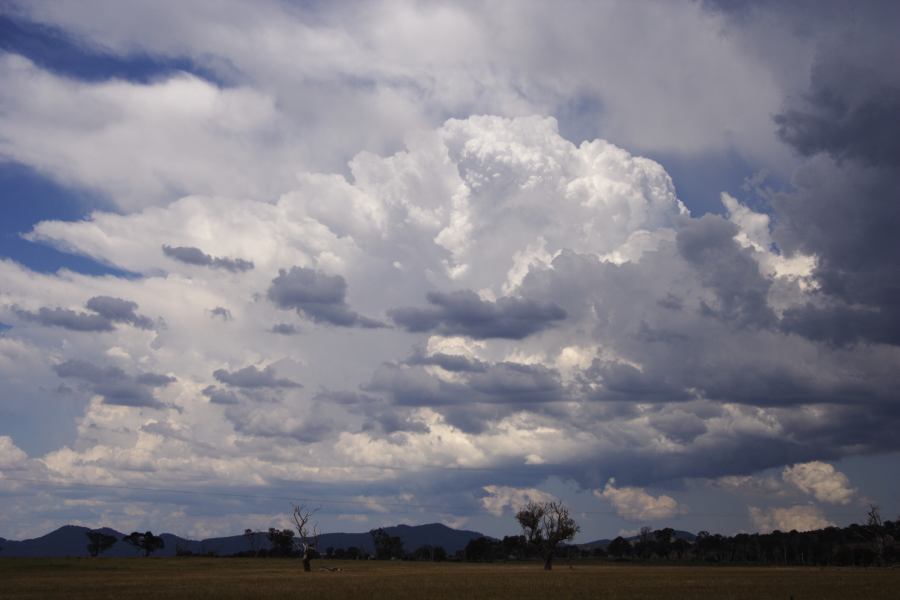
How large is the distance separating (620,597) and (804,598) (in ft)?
40.3

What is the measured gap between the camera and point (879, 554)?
177 meters

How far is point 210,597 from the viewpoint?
204 feet

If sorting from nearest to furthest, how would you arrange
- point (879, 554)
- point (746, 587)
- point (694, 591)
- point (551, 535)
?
point (694, 591)
point (746, 587)
point (551, 535)
point (879, 554)

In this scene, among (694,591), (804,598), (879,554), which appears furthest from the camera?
(879,554)

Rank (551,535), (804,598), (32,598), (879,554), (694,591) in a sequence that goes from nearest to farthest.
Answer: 1. (804,598)
2. (32,598)
3. (694,591)
4. (551,535)
5. (879,554)

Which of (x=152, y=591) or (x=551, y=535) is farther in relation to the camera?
(x=551, y=535)

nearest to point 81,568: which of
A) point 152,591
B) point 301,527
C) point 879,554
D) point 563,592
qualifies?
point 301,527

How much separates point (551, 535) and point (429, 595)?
97564 mm

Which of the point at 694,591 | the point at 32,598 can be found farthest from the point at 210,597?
the point at 694,591

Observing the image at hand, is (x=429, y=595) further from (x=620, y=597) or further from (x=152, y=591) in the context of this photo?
(x=152, y=591)

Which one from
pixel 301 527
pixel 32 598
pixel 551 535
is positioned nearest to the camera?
pixel 32 598

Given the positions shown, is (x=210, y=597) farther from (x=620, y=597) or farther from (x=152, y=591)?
(x=620, y=597)

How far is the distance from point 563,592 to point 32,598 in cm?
3852

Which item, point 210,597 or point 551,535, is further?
point 551,535
